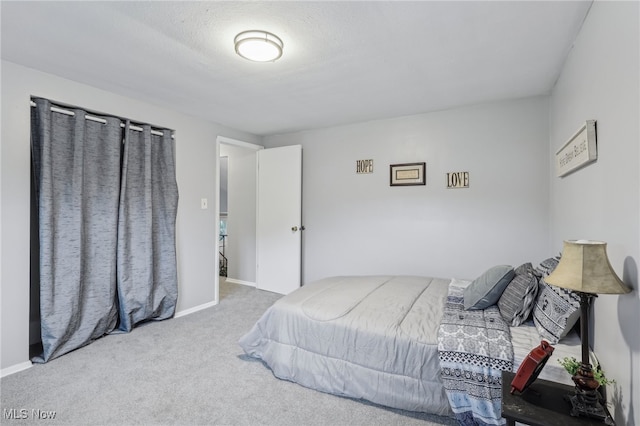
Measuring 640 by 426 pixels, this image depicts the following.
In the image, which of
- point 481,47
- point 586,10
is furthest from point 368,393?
point 586,10

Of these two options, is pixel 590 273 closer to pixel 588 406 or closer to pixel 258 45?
pixel 588 406

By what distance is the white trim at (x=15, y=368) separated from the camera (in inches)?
88.0

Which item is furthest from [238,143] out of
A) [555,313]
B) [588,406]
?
[588,406]

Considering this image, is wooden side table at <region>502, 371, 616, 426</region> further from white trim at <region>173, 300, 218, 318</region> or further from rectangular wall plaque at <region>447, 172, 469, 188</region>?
white trim at <region>173, 300, 218, 318</region>

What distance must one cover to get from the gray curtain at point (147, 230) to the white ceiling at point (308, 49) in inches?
20.6

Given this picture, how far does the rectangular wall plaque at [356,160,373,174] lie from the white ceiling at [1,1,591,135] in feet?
2.71

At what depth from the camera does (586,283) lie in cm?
115

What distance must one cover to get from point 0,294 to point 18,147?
1.07 m

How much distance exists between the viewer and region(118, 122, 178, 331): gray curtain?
9.78 ft

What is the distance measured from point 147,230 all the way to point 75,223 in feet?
1.99

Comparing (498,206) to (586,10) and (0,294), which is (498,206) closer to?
(586,10)

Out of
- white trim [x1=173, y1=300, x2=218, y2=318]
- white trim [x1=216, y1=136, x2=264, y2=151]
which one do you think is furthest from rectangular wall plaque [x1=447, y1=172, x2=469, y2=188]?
white trim [x1=173, y1=300, x2=218, y2=318]

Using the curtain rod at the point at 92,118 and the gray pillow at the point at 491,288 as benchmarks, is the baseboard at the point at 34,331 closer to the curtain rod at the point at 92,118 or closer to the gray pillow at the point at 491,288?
the curtain rod at the point at 92,118

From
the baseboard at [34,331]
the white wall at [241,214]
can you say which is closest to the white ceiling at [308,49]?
the white wall at [241,214]
